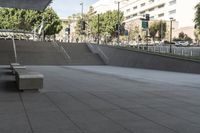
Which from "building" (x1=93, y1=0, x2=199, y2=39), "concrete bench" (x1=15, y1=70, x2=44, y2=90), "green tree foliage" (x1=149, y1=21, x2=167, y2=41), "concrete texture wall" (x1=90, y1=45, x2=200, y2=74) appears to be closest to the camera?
"concrete bench" (x1=15, y1=70, x2=44, y2=90)

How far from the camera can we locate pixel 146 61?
111ft

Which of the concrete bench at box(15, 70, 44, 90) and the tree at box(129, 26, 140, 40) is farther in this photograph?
the tree at box(129, 26, 140, 40)

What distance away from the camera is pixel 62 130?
6.92 meters

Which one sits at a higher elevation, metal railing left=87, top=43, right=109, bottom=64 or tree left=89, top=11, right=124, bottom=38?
tree left=89, top=11, right=124, bottom=38

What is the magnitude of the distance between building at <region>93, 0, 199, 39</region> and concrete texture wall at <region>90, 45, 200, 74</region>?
67065mm

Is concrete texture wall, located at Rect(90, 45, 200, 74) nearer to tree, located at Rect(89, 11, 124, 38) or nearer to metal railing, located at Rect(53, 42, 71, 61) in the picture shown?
metal railing, located at Rect(53, 42, 71, 61)

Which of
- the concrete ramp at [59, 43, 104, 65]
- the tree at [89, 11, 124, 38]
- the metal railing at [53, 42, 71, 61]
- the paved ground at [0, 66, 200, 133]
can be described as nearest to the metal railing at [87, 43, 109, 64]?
the concrete ramp at [59, 43, 104, 65]

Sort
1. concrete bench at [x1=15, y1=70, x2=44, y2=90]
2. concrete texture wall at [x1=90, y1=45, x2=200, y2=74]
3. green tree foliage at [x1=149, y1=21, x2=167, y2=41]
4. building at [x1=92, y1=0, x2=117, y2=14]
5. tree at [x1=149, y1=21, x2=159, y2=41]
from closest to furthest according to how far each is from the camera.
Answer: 1. concrete bench at [x1=15, y1=70, x2=44, y2=90]
2. concrete texture wall at [x1=90, y1=45, x2=200, y2=74]
3. green tree foliage at [x1=149, y1=21, x2=167, y2=41]
4. tree at [x1=149, y1=21, x2=159, y2=41]
5. building at [x1=92, y1=0, x2=117, y2=14]

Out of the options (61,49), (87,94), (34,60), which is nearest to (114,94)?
(87,94)

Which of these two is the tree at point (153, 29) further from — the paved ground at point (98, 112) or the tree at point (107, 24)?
the paved ground at point (98, 112)

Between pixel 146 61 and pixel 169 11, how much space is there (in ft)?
305

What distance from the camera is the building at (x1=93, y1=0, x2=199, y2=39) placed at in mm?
113375

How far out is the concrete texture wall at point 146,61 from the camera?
27755mm

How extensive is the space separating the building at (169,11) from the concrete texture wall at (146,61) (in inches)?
2640
